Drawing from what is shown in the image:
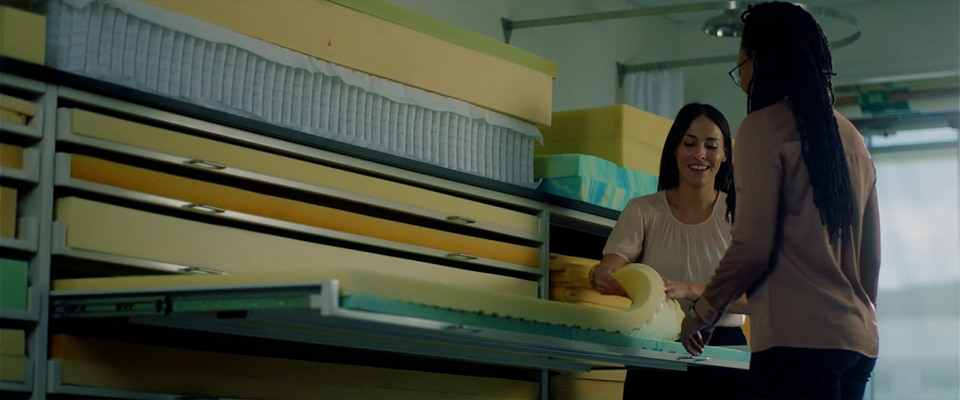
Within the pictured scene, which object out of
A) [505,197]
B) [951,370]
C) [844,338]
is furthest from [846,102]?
[844,338]

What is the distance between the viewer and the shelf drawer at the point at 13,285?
234 cm

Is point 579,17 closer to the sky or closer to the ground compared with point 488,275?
closer to the sky

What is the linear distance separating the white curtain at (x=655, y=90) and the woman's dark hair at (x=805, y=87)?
3.02m

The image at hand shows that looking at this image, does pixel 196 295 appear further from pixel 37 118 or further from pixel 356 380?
pixel 356 380

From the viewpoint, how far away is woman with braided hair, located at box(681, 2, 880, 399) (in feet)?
7.21

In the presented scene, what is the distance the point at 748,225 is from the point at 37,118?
1.32m

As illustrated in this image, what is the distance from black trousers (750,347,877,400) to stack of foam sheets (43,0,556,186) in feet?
4.08

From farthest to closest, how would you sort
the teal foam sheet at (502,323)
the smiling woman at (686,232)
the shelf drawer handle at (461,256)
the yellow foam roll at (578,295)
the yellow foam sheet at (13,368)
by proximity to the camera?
the yellow foam roll at (578,295)
the shelf drawer handle at (461,256)
the smiling woman at (686,232)
the yellow foam sheet at (13,368)
the teal foam sheet at (502,323)

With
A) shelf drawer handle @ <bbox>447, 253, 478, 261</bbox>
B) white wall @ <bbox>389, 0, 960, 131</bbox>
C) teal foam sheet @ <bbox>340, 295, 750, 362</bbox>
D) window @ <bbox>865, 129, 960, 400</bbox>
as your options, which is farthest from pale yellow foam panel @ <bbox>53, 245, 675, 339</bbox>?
window @ <bbox>865, 129, 960, 400</bbox>

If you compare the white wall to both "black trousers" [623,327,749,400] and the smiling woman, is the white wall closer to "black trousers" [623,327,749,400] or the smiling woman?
the smiling woman

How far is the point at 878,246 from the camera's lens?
2412 millimetres

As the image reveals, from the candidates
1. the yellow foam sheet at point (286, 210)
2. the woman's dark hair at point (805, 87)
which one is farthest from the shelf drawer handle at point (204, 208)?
the woman's dark hair at point (805, 87)

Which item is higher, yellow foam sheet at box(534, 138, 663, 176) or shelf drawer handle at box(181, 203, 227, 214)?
yellow foam sheet at box(534, 138, 663, 176)

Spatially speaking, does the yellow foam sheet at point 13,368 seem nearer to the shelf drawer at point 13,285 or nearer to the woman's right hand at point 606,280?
the shelf drawer at point 13,285
